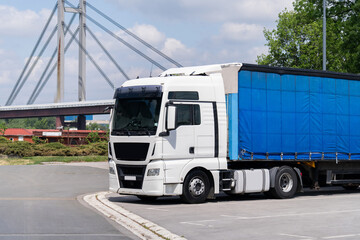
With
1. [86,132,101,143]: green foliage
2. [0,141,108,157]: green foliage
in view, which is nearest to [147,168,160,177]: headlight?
[0,141,108,157]: green foliage

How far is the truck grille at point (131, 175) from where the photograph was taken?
1508cm

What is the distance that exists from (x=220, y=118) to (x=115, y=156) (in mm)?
2968

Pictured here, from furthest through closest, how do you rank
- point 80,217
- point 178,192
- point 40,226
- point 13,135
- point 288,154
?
point 13,135 → point 288,154 → point 178,192 → point 80,217 → point 40,226

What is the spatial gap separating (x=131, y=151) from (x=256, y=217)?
4.26 meters

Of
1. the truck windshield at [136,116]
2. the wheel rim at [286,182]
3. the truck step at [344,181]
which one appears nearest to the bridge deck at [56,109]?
the truck step at [344,181]

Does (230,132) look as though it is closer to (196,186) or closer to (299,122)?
(196,186)

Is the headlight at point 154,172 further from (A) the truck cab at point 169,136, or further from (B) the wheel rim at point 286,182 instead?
(B) the wheel rim at point 286,182

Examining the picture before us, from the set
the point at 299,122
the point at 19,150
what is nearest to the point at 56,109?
the point at 19,150

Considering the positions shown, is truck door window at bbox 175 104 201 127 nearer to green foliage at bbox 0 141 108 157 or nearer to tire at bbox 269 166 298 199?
tire at bbox 269 166 298 199

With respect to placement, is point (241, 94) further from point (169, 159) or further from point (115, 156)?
point (115, 156)

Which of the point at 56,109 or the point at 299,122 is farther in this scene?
the point at 56,109

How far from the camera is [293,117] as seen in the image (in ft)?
57.2

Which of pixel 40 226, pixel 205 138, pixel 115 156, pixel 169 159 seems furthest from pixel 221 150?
pixel 40 226

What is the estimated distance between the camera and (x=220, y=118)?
52.1ft
